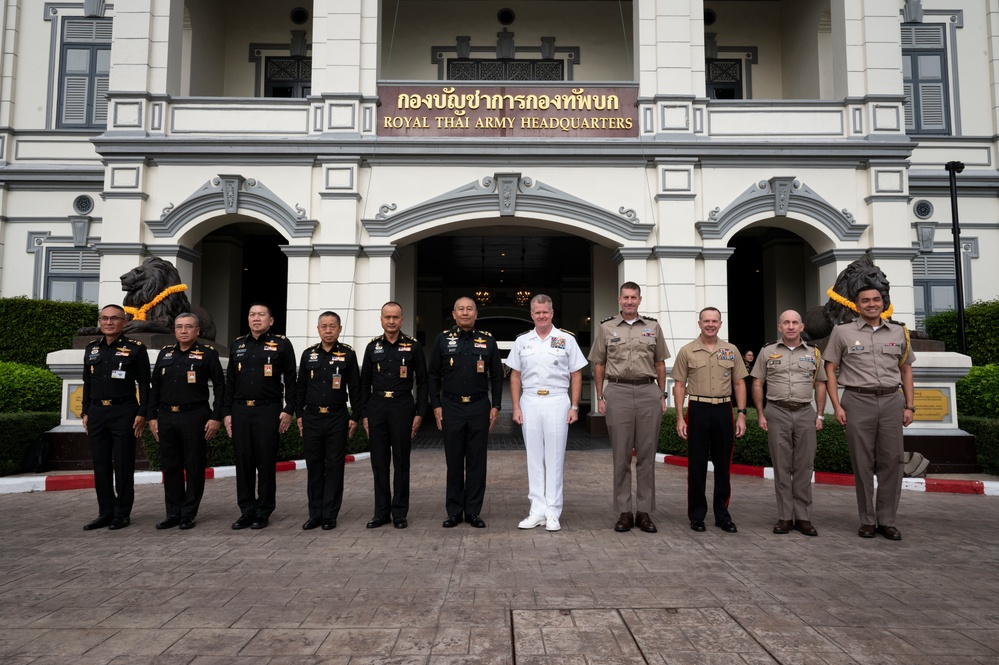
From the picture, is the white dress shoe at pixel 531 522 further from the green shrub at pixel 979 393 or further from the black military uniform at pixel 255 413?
the green shrub at pixel 979 393

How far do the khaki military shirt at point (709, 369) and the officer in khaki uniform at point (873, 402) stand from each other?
811mm

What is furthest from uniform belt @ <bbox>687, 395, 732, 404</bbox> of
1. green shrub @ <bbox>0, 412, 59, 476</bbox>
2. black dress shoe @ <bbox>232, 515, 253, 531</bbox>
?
green shrub @ <bbox>0, 412, 59, 476</bbox>

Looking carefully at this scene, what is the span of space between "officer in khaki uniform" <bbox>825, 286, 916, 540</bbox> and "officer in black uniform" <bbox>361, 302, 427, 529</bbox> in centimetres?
363

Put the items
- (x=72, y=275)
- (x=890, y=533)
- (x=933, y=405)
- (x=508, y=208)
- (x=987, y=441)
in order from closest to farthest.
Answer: (x=890, y=533) → (x=987, y=441) → (x=933, y=405) → (x=508, y=208) → (x=72, y=275)

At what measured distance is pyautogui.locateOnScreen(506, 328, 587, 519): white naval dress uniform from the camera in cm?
576

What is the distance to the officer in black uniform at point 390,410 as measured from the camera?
19.3ft

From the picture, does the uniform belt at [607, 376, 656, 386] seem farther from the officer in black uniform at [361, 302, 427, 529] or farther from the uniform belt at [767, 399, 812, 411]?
the officer in black uniform at [361, 302, 427, 529]

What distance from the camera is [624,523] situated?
563cm

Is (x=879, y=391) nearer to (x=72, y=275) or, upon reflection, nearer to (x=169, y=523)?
(x=169, y=523)

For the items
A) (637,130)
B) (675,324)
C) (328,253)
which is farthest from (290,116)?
(675,324)

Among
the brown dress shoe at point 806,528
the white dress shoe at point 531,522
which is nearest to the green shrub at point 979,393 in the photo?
the brown dress shoe at point 806,528

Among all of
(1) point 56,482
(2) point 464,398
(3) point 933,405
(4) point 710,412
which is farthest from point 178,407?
(3) point 933,405

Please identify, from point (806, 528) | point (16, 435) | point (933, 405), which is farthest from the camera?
point (933, 405)

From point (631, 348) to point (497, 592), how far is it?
258cm
